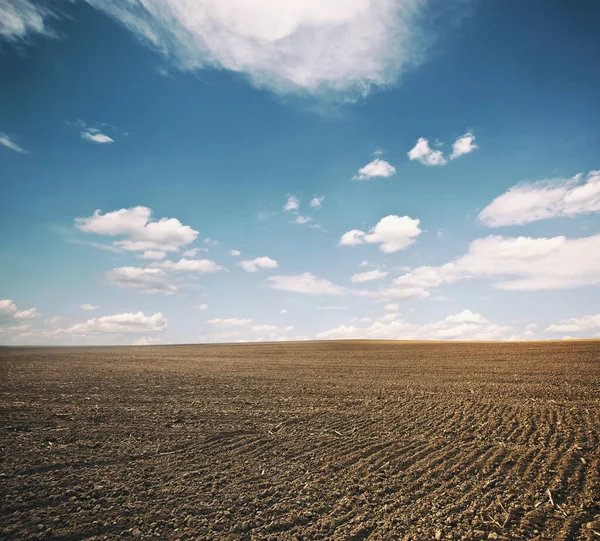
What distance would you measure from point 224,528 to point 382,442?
4.62m

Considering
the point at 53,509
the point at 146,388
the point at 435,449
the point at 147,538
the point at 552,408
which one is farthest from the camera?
the point at 146,388

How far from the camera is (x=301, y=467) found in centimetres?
725

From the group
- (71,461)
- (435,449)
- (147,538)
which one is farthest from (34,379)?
(435,449)

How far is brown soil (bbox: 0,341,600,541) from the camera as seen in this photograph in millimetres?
5234

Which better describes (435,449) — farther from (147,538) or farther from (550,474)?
(147,538)

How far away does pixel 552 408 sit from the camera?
1209 cm

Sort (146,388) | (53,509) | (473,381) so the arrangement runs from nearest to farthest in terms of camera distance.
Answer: (53,509) → (146,388) → (473,381)

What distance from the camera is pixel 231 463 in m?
7.50

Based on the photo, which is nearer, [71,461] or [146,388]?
[71,461]

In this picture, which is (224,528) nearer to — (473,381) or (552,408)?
(552,408)

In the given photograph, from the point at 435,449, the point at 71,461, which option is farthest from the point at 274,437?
the point at 71,461

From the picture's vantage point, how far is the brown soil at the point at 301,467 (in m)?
5.23

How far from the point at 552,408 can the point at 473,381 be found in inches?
272

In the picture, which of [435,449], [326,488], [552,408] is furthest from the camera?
[552,408]
